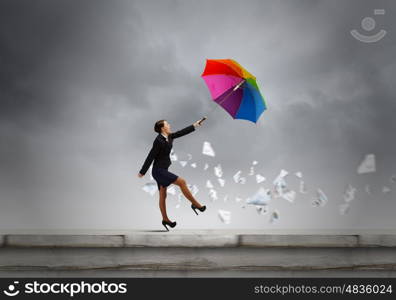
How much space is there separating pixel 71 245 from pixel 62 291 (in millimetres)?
663

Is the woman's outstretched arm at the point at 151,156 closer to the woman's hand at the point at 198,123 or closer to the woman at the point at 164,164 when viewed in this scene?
the woman at the point at 164,164

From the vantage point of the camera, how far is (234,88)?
5.87 m

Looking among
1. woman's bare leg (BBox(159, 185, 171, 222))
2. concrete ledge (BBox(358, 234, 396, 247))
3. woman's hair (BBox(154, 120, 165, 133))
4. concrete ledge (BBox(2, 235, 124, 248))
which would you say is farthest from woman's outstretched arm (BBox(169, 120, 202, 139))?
concrete ledge (BBox(358, 234, 396, 247))

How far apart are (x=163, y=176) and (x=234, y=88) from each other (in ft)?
4.93

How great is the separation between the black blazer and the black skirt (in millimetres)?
62

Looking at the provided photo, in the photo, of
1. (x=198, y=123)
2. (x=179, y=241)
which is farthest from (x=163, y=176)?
(x=179, y=241)

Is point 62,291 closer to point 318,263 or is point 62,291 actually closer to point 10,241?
point 10,241

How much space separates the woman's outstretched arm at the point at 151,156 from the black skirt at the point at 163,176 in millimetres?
130

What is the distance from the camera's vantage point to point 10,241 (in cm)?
522

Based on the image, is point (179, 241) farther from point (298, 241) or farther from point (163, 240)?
point (298, 241)

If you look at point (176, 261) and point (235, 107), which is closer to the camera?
point (176, 261)

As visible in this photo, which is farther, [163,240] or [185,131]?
[185,131]

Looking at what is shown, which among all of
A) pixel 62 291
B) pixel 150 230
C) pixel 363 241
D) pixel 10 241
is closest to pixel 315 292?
pixel 363 241

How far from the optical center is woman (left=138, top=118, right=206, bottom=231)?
18.7 ft
